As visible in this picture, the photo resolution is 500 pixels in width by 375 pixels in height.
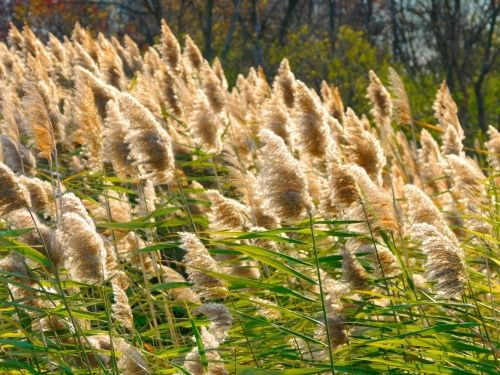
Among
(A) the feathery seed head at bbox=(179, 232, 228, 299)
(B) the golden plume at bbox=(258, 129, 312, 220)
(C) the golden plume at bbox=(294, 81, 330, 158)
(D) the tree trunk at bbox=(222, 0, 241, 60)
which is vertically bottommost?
(A) the feathery seed head at bbox=(179, 232, 228, 299)

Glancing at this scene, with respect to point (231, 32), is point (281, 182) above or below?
below

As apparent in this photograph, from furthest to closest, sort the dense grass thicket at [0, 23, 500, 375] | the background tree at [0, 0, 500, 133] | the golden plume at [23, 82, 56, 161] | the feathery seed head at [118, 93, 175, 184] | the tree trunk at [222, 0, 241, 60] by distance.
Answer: the background tree at [0, 0, 500, 133], the tree trunk at [222, 0, 241, 60], the feathery seed head at [118, 93, 175, 184], the golden plume at [23, 82, 56, 161], the dense grass thicket at [0, 23, 500, 375]

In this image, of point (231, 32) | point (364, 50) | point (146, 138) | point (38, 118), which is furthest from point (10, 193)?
point (364, 50)

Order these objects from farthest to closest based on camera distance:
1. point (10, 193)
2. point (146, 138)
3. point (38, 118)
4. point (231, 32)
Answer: point (231, 32), point (146, 138), point (38, 118), point (10, 193)

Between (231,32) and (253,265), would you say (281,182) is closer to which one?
(253,265)

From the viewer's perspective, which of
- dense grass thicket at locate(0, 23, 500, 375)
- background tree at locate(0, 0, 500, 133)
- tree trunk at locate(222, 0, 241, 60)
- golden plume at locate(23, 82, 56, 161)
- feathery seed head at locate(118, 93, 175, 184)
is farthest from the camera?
background tree at locate(0, 0, 500, 133)

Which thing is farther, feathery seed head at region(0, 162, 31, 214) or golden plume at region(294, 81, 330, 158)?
golden plume at region(294, 81, 330, 158)

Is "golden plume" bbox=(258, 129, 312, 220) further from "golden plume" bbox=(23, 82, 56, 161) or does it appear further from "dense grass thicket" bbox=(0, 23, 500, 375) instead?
"golden plume" bbox=(23, 82, 56, 161)

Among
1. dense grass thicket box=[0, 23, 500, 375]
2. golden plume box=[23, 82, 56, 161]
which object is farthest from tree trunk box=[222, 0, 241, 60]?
golden plume box=[23, 82, 56, 161]

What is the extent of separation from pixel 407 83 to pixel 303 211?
50.3 ft

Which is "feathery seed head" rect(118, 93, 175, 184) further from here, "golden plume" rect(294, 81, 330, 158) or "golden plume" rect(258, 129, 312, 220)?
"golden plume" rect(258, 129, 312, 220)

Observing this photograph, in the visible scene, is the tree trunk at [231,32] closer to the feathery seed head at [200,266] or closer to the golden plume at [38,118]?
the golden plume at [38,118]

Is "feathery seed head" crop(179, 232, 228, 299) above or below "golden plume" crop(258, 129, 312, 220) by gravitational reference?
below

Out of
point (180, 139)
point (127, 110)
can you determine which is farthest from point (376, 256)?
point (180, 139)
